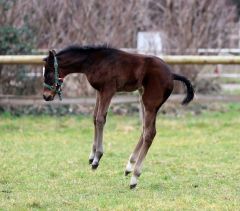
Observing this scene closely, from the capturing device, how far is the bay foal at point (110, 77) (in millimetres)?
8516

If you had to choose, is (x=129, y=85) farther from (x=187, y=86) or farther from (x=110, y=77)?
(x=187, y=86)

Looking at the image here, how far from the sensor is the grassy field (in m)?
7.77

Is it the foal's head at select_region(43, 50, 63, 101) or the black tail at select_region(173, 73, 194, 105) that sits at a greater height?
the foal's head at select_region(43, 50, 63, 101)

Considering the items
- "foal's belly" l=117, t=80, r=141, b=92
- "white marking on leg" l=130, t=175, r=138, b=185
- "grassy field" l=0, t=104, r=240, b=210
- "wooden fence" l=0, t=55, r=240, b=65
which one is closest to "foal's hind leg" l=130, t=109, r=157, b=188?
"white marking on leg" l=130, t=175, r=138, b=185

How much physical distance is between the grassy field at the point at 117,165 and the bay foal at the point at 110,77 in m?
0.61

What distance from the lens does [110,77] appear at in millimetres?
8586

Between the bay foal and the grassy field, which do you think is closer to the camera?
the grassy field

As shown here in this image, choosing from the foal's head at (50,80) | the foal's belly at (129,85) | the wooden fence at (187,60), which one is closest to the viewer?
the foal's head at (50,80)

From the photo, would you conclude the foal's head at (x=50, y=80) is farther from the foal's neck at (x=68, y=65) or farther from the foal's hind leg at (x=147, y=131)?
the foal's hind leg at (x=147, y=131)

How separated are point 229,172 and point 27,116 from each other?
725 centimetres

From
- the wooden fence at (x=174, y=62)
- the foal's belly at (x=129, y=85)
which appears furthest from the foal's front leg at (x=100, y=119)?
the wooden fence at (x=174, y=62)

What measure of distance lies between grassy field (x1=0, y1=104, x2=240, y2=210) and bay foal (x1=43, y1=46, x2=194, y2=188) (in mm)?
606

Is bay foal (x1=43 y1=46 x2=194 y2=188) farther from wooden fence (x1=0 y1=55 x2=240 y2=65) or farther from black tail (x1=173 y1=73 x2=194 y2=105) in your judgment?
wooden fence (x1=0 y1=55 x2=240 y2=65)

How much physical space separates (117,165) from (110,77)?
2322 mm
